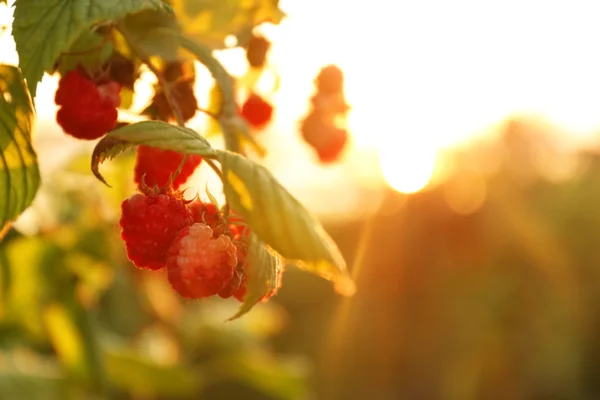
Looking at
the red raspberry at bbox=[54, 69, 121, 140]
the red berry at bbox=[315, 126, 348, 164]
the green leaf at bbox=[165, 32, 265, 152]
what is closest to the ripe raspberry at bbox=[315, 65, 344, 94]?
the red berry at bbox=[315, 126, 348, 164]

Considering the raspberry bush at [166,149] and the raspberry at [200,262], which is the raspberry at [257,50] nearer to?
the raspberry bush at [166,149]

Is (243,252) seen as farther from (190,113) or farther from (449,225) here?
(449,225)

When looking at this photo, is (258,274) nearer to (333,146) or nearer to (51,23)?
(51,23)

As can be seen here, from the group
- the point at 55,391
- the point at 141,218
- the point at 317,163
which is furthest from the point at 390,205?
the point at 141,218

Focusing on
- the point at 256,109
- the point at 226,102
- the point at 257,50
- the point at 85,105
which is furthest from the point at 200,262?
the point at 256,109

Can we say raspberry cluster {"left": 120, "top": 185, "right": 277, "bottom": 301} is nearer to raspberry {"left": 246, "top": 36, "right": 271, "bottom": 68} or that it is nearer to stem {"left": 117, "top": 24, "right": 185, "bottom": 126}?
stem {"left": 117, "top": 24, "right": 185, "bottom": 126}
